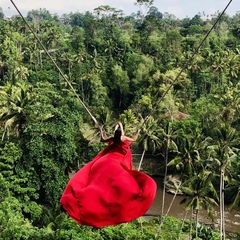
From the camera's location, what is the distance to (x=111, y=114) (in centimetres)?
3216

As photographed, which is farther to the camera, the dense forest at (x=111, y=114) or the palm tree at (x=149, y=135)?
the palm tree at (x=149, y=135)

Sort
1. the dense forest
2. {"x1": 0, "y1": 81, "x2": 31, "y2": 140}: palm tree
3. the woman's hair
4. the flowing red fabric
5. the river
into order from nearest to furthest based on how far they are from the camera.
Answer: the flowing red fabric → the woman's hair → the dense forest → {"x1": 0, "y1": 81, "x2": 31, "y2": 140}: palm tree → the river

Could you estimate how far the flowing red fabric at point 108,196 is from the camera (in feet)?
8.53

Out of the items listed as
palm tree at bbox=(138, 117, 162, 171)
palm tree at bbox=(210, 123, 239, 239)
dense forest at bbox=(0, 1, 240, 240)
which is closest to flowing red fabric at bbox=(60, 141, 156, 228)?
dense forest at bbox=(0, 1, 240, 240)

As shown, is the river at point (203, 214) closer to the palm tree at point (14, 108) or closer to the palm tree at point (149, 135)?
the palm tree at point (149, 135)

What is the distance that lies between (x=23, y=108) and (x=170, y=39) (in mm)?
23260

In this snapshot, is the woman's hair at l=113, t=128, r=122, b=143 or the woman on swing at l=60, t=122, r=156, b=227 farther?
the woman's hair at l=113, t=128, r=122, b=143

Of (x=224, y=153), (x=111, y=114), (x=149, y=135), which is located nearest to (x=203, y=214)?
(x=149, y=135)

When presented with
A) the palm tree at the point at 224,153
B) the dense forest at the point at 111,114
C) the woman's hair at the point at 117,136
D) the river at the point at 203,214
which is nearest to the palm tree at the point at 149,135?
the dense forest at the point at 111,114

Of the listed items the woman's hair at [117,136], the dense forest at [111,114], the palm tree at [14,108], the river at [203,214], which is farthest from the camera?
the river at [203,214]

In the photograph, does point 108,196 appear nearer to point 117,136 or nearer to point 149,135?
point 117,136

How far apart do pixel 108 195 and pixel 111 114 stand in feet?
97.0

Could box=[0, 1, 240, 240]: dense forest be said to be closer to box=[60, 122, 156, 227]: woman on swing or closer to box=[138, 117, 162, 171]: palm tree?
box=[138, 117, 162, 171]: palm tree

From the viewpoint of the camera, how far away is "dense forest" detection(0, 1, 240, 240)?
14.6m
